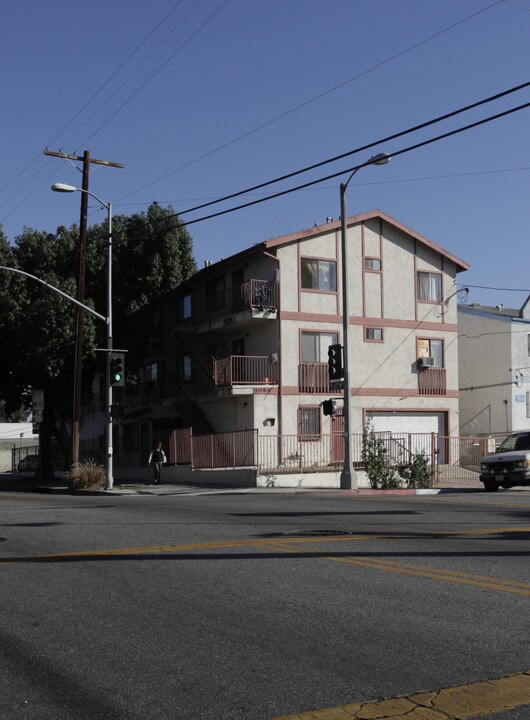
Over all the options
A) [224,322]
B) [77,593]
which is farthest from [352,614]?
[224,322]

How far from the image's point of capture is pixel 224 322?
37.8 metres

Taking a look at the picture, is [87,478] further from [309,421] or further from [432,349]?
[432,349]

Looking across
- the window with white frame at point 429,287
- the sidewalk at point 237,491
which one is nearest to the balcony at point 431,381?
the window with white frame at point 429,287

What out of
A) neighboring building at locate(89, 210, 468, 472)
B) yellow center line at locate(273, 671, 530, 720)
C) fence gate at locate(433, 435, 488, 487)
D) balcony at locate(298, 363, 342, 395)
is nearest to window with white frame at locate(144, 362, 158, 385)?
neighboring building at locate(89, 210, 468, 472)

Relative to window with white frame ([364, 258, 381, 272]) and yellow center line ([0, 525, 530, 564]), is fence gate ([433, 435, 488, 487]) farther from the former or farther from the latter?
yellow center line ([0, 525, 530, 564])

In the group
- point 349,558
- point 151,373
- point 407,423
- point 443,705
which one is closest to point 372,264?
point 407,423

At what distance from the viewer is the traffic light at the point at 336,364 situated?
26.0 m

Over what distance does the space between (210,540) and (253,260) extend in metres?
27.0

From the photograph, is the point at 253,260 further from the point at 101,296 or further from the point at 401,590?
the point at 401,590

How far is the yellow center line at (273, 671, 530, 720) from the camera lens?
4.62 meters

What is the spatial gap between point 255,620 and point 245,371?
97.3ft

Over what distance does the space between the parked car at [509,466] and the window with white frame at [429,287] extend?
1307 cm

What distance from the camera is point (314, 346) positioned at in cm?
3688

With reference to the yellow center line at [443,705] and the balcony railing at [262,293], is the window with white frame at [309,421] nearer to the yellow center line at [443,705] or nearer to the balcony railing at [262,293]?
the balcony railing at [262,293]
